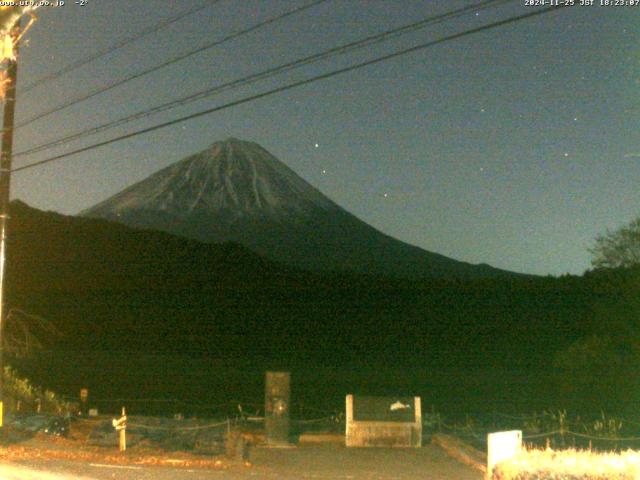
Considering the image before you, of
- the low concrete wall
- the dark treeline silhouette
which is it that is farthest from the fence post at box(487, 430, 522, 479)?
the dark treeline silhouette

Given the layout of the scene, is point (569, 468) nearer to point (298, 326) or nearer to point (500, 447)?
point (500, 447)

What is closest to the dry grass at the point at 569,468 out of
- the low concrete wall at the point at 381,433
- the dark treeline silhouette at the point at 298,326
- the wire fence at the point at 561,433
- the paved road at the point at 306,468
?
the paved road at the point at 306,468

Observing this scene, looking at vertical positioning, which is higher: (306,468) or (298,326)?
(298,326)

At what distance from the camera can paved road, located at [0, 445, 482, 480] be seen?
48.7ft

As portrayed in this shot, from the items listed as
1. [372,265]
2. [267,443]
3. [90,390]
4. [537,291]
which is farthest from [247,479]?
[372,265]

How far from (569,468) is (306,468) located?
26.4ft

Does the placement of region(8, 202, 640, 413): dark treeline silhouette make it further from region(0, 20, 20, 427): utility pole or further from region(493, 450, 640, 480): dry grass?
region(0, 20, 20, 427): utility pole

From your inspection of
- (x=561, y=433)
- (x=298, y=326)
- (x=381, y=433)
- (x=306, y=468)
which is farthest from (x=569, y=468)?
(x=298, y=326)

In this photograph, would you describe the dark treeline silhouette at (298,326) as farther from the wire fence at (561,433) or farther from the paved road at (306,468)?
the paved road at (306,468)

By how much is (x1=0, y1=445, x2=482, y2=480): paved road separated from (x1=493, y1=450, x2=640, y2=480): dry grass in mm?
4426

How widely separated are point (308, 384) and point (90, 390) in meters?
15.1

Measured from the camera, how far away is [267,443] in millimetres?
22391

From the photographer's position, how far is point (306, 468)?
18.1 metres

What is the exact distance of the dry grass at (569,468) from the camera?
10688 mm
